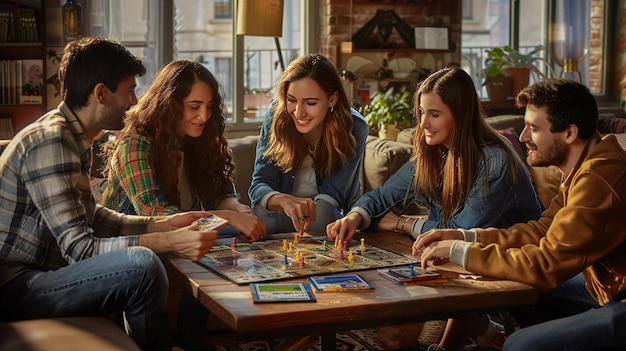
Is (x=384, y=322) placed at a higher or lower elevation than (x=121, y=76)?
lower

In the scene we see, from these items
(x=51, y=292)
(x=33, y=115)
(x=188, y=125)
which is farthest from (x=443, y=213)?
(x=33, y=115)

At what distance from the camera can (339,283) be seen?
2.35 meters

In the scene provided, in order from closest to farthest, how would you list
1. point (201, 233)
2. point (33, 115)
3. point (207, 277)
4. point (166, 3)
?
1. point (207, 277)
2. point (201, 233)
3. point (33, 115)
4. point (166, 3)

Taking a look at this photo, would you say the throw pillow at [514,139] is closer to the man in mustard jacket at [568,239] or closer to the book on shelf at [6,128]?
the man in mustard jacket at [568,239]

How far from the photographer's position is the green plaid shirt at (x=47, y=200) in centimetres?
256

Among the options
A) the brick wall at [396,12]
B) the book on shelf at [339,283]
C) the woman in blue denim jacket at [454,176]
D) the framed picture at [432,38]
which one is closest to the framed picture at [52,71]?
the brick wall at [396,12]

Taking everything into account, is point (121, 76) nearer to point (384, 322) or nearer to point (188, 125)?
point (188, 125)

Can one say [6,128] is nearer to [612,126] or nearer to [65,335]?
[65,335]

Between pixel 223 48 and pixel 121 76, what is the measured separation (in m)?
4.00

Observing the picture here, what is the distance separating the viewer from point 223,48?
264 inches

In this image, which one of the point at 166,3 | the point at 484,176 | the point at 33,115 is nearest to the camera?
the point at 484,176

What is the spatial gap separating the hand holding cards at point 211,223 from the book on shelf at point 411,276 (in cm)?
54

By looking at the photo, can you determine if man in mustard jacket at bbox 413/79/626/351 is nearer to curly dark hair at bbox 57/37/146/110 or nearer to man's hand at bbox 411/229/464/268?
man's hand at bbox 411/229/464/268

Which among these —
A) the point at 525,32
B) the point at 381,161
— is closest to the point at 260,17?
the point at 381,161
